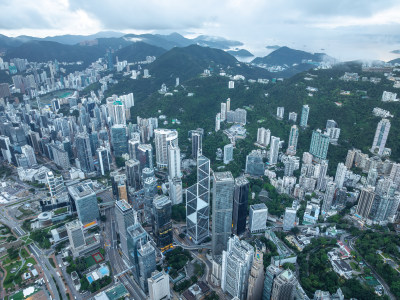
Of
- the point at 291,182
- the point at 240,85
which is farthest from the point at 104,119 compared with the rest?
the point at 291,182

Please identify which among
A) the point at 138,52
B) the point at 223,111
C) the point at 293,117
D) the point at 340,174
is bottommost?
the point at 340,174

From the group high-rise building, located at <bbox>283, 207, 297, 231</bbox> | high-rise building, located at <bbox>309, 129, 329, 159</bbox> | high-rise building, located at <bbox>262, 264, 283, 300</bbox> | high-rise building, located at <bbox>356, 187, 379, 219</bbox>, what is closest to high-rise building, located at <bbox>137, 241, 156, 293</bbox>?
high-rise building, located at <bbox>262, 264, 283, 300</bbox>

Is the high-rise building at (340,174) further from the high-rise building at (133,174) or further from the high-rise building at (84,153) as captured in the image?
the high-rise building at (84,153)

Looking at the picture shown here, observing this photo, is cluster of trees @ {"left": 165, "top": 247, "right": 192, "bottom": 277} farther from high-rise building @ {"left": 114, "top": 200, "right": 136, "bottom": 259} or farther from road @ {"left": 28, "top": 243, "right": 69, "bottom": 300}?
road @ {"left": 28, "top": 243, "right": 69, "bottom": 300}

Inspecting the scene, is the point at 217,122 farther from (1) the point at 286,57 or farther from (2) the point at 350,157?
(1) the point at 286,57

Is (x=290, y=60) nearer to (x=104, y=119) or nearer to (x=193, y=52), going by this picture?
(x=193, y=52)

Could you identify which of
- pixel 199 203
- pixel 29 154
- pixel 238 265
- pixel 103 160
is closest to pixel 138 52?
pixel 29 154
